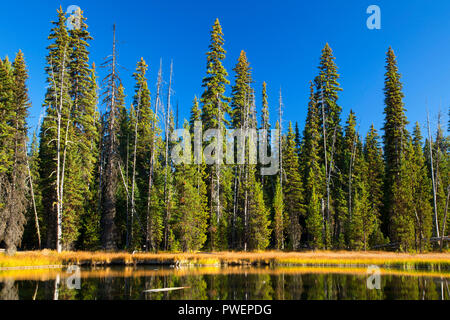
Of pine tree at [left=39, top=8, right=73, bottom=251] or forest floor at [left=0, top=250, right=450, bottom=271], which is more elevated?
pine tree at [left=39, top=8, right=73, bottom=251]

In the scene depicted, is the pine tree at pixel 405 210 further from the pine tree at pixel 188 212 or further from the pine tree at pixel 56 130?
the pine tree at pixel 56 130

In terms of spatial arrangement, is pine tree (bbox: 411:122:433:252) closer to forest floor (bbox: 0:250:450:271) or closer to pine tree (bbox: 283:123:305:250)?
forest floor (bbox: 0:250:450:271)

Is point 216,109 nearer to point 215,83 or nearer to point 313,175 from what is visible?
point 215,83

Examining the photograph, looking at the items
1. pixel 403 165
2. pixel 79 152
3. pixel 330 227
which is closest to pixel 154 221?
pixel 79 152

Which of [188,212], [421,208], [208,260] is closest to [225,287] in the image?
[208,260]

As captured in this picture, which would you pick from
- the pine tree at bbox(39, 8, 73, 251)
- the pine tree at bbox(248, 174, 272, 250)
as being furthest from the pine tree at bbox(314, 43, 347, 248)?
the pine tree at bbox(39, 8, 73, 251)

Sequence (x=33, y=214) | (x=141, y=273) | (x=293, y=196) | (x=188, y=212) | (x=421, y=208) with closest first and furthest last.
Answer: (x=141, y=273)
(x=188, y=212)
(x=421, y=208)
(x=33, y=214)
(x=293, y=196)

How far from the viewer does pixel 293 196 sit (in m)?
38.3

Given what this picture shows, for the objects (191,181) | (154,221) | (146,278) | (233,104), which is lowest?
(146,278)

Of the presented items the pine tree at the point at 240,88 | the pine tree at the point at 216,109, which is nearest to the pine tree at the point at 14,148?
the pine tree at the point at 216,109

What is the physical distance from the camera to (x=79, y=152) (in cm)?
3119

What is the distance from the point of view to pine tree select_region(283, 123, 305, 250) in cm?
3734
